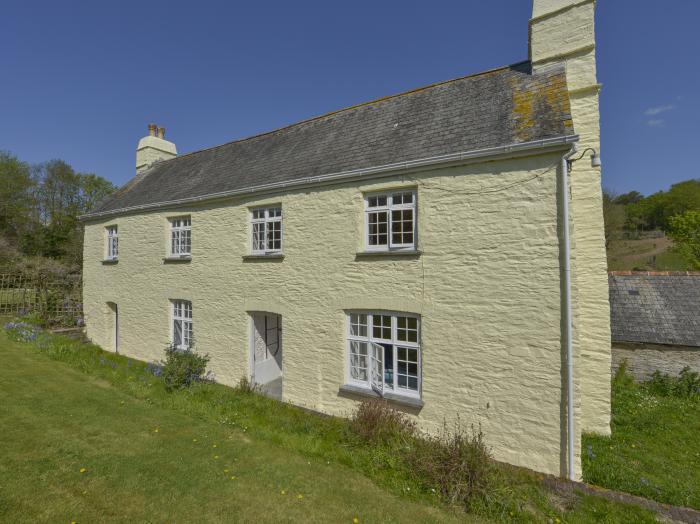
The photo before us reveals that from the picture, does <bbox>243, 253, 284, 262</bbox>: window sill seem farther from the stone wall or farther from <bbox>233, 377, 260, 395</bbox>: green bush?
the stone wall

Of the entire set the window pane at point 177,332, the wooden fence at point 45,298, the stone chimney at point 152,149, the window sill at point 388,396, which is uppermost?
the stone chimney at point 152,149

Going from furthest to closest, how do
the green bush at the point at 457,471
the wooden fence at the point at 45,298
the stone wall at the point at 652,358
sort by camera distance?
1. the wooden fence at the point at 45,298
2. the stone wall at the point at 652,358
3. the green bush at the point at 457,471

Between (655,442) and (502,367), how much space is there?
419 cm

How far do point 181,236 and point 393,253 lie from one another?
829 centimetres

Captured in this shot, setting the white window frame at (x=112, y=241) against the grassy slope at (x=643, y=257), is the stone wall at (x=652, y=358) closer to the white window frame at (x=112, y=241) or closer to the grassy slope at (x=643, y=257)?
the white window frame at (x=112, y=241)

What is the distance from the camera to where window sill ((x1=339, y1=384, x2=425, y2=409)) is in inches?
288

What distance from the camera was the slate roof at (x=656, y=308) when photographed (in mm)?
10820

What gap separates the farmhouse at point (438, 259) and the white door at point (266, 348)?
92 millimetres

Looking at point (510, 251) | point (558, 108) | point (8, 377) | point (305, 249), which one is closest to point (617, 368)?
point (510, 251)

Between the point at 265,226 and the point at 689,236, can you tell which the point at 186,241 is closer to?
the point at 265,226

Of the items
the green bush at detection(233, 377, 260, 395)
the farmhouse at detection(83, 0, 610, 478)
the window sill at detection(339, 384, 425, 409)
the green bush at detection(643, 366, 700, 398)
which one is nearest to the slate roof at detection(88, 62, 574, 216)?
the farmhouse at detection(83, 0, 610, 478)

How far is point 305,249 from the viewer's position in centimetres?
897

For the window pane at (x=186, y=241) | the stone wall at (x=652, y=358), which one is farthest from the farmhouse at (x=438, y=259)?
the stone wall at (x=652, y=358)

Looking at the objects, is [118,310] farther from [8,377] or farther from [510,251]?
[510,251]
